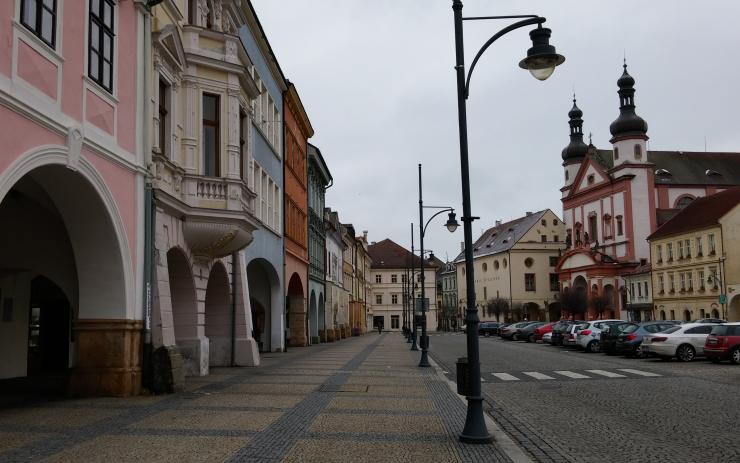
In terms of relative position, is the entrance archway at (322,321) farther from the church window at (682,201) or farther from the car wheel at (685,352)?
the church window at (682,201)

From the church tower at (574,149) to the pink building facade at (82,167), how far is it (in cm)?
9450

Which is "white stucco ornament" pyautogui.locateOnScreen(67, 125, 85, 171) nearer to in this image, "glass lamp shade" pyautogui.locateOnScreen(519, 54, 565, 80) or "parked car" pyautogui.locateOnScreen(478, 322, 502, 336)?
"glass lamp shade" pyautogui.locateOnScreen(519, 54, 565, 80)

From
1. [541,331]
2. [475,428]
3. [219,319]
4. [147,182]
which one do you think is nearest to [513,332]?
[541,331]

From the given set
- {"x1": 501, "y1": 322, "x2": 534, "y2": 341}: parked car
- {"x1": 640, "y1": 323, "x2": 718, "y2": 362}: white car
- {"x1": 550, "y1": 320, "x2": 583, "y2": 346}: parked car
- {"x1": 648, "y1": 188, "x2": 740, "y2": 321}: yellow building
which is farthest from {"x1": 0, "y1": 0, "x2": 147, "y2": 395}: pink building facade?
{"x1": 648, "y1": 188, "x2": 740, "y2": 321}: yellow building

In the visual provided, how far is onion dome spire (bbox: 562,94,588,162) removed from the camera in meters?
105

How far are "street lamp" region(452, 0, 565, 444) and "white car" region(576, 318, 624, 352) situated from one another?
27.5 meters

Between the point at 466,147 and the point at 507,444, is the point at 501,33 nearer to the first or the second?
the point at 466,147

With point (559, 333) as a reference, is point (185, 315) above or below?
above

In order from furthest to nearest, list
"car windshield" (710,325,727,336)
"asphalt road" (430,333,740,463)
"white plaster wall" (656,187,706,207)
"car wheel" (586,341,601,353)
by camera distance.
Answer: "white plaster wall" (656,187,706,207)
"car wheel" (586,341,601,353)
"car windshield" (710,325,727,336)
"asphalt road" (430,333,740,463)

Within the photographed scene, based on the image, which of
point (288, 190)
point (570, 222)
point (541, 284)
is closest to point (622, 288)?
point (570, 222)

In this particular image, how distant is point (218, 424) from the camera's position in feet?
36.9

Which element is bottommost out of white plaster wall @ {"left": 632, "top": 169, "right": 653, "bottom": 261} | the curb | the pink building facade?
the curb

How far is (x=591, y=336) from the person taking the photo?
36.5 meters

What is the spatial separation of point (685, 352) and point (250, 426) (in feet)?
71.6
